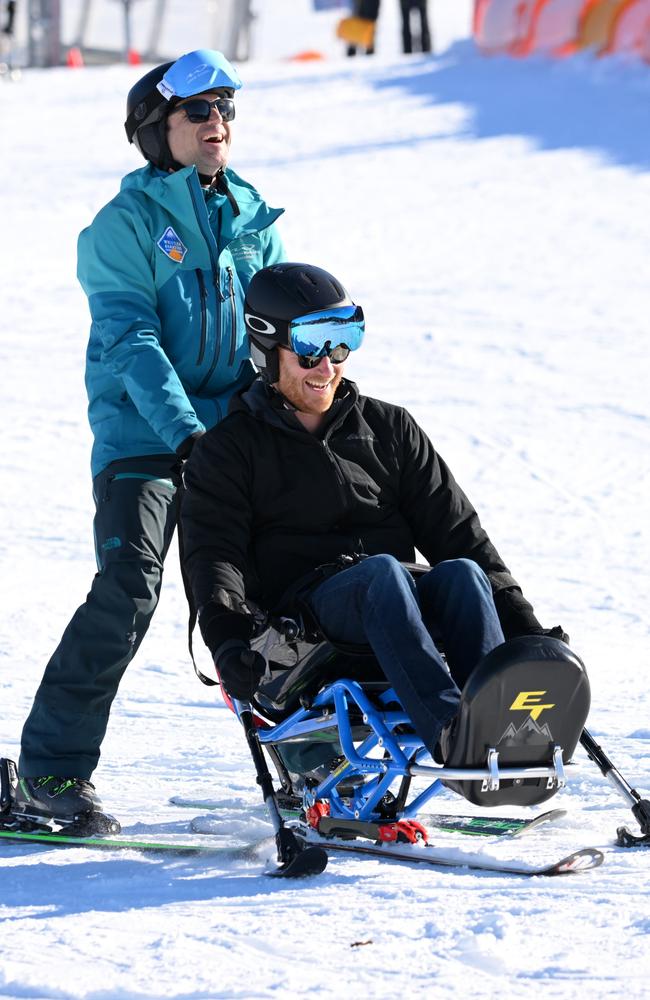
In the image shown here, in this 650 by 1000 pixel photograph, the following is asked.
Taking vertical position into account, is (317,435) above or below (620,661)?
above

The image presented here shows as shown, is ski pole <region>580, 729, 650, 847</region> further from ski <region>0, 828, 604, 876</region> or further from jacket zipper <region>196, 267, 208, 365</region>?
jacket zipper <region>196, 267, 208, 365</region>

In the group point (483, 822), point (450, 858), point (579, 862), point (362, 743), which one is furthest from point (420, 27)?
point (579, 862)

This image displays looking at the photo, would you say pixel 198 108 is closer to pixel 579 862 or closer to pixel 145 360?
pixel 145 360

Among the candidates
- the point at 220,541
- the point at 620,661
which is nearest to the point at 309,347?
the point at 220,541

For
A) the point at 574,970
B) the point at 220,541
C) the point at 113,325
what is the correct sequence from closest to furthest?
the point at 574,970
the point at 220,541
the point at 113,325

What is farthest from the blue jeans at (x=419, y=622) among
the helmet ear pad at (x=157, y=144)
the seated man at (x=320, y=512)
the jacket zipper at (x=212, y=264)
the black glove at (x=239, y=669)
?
the helmet ear pad at (x=157, y=144)

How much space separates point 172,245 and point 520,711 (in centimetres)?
165

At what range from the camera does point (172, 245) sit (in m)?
4.50

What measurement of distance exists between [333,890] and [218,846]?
0.60 meters

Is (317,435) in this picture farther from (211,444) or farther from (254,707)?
(254,707)

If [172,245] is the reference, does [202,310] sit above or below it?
below

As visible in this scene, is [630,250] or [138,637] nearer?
[138,637]

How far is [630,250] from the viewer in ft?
43.0

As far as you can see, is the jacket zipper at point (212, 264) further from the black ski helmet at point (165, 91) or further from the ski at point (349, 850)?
the ski at point (349, 850)
